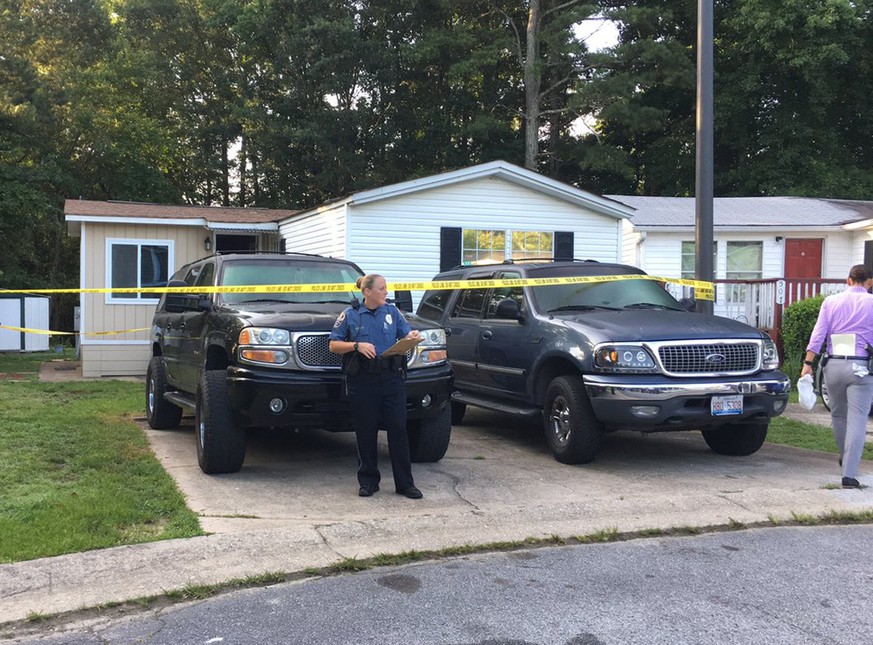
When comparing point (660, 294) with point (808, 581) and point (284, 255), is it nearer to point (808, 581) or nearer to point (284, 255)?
point (284, 255)

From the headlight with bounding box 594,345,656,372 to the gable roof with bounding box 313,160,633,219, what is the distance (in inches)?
317

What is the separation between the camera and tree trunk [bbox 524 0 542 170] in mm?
30766

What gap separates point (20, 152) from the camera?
28375 millimetres

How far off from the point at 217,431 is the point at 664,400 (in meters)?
3.61

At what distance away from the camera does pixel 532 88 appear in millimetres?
31078

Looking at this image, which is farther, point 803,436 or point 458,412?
point 458,412

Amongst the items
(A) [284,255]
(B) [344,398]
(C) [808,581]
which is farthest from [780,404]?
(A) [284,255]

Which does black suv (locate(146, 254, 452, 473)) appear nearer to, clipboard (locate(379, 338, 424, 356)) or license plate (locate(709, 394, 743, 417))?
clipboard (locate(379, 338, 424, 356))

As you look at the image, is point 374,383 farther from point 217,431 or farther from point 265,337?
point 217,431

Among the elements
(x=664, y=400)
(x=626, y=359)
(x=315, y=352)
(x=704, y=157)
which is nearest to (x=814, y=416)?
(x=704, y=157)

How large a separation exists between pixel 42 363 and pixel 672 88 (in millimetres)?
27119

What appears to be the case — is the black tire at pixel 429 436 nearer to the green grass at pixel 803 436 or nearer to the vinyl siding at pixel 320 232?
the green grass at pixel 803 436

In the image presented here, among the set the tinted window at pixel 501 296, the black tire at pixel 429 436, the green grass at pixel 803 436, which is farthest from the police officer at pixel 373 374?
the green grass at pixel 803 436

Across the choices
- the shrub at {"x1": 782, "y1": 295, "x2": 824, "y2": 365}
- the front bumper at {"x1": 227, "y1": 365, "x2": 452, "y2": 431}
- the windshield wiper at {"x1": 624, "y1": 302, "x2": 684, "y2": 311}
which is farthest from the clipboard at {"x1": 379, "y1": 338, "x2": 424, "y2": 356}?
the shrub at {"x1": 782, "y1": 295, "x2": 824, "y2": 365}
